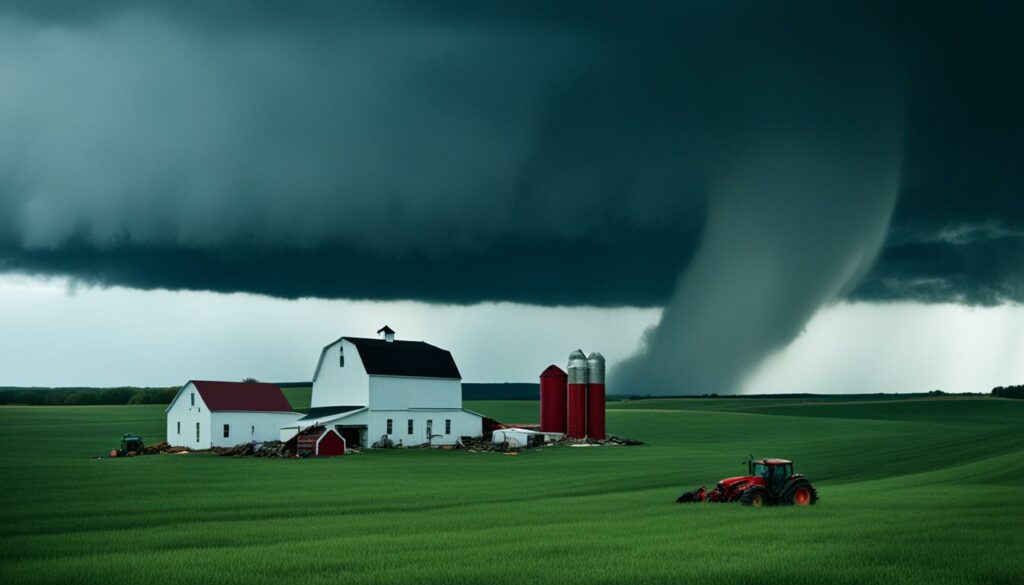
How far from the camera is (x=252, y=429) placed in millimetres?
80625

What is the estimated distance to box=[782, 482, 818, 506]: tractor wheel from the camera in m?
33.9

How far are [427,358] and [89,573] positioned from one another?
220 ft

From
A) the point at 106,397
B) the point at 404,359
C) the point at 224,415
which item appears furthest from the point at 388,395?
the point at 106,397

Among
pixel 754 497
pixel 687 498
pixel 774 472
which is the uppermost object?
pixel 774 472

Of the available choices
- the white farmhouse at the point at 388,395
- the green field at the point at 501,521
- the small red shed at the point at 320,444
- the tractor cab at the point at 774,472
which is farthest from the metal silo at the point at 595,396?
the tractor cab at the point at 774,472

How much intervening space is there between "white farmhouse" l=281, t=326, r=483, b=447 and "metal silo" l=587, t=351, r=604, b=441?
987cm

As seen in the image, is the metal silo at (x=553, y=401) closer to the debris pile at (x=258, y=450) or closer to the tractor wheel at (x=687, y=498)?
the debris pile at (x=258, y=450)

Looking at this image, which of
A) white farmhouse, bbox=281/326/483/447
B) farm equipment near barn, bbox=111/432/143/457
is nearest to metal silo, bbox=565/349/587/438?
white farmhouse, bbox=281/326/483/447

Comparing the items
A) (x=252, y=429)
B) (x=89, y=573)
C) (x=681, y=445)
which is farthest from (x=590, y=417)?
(x=89, y=573)

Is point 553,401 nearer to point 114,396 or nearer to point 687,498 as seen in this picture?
point 687,498

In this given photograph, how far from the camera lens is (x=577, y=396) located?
88.4 meters

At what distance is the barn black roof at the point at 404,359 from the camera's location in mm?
82500

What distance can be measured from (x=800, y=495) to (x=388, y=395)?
2043 inches

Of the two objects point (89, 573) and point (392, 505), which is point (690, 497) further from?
point (89, 573)
